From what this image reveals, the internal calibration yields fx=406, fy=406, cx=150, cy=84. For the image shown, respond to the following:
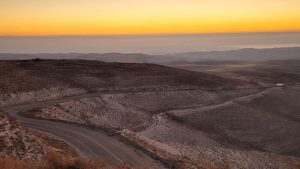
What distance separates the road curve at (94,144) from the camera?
3067cm

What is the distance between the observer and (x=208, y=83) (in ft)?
271

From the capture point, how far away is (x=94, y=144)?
112 ft

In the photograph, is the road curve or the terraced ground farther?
the terraced ground

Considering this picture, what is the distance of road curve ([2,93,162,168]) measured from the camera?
3067 centimetres

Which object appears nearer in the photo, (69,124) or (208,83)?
(69,124)

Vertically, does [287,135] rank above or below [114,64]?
below

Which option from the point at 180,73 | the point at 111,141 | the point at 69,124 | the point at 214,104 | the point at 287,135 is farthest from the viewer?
the point at 180,73

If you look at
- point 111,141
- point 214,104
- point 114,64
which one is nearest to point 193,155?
point 111,141

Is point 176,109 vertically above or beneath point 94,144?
beneath

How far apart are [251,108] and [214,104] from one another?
22.1ft

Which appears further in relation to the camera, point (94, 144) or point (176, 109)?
point (176, 109)

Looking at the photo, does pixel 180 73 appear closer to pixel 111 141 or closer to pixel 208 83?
pixel 208 83

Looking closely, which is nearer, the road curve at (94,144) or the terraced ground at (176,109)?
the road curve at (94,144)

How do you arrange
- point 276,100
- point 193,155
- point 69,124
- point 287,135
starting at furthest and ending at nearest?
point 276,100, point 287,135, point 69,124, point 193,155
